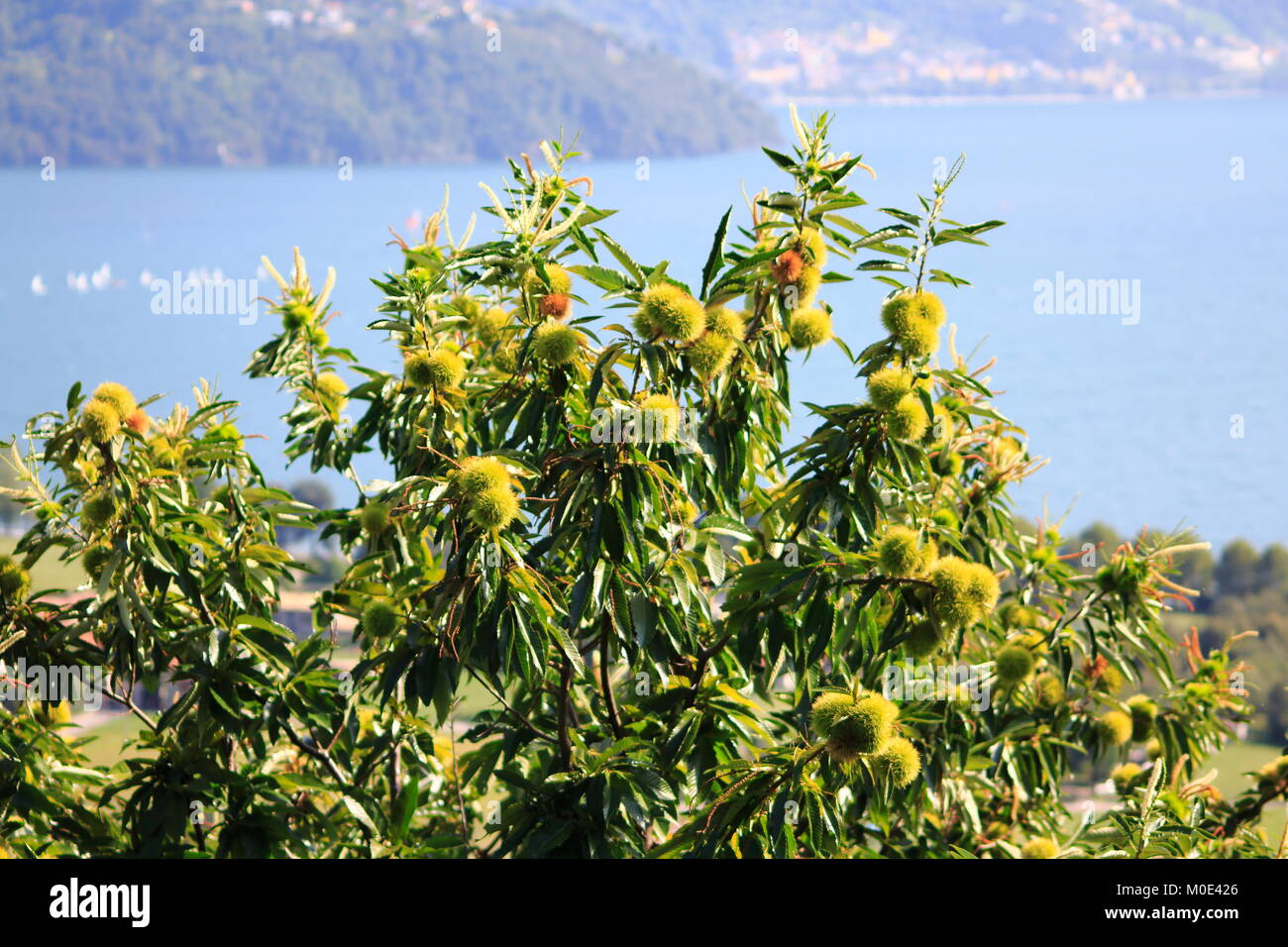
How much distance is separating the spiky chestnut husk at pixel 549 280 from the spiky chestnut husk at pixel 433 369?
0.30 meters

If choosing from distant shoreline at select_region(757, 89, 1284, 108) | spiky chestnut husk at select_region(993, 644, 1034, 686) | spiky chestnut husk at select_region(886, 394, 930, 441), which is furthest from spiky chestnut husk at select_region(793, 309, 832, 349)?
distant shoreline at select_region(757, 89, 1284, 108)

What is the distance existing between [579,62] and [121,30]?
40.2 metres

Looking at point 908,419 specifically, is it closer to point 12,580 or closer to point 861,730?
point 861,730

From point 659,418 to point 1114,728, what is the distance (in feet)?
7.79

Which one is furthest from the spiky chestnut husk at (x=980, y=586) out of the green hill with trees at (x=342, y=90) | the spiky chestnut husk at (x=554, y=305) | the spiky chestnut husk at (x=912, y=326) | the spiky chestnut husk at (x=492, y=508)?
the green hill with trees at (x=342, y=90)

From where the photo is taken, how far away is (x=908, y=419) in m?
3.00

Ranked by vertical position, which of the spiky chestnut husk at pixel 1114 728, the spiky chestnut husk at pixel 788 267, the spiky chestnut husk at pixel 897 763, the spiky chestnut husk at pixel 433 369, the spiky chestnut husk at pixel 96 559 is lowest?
the spiky chestnut husk at pixel 1114 728

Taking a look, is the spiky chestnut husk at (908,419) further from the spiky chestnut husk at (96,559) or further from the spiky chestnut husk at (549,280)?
the spiky chestnut husk at (96,559)

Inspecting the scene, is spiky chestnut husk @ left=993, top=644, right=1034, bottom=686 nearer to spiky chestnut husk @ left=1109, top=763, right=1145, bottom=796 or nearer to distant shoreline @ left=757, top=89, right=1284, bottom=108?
spiky chestnut husk @ left=1109, top=763, right=1145, bottom=796

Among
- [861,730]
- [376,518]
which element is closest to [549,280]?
[376,518]

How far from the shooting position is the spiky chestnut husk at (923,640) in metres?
3.12

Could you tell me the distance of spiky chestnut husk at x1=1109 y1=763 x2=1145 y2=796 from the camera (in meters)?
4.53

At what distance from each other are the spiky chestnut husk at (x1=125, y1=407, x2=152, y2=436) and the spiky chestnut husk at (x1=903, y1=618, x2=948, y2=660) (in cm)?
219
